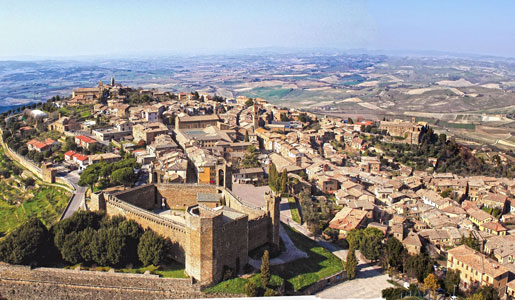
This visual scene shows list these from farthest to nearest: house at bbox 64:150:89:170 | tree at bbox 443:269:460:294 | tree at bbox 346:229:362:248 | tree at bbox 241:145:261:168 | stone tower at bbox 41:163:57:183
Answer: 1. tree at bbox 241:145:261:168
2. house at bbox 64:150:89:170
3. stone tower at bbox 41:163:57:183
4. tree at bbox 346:229:362:248
5. tree at bbox 443:269:460:294

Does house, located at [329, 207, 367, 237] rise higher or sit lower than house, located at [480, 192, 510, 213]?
higher

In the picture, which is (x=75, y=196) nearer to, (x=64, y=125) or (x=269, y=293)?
(x=269, y=293)

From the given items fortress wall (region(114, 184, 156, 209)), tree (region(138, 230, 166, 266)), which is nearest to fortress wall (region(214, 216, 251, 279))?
tree (region(138, 230, 166, 266))

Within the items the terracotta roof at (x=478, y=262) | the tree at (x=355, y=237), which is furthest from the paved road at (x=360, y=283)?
the terracotta roof at (x=478, y=262)

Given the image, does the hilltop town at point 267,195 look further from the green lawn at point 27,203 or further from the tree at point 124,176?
the green lawn at point 27,203

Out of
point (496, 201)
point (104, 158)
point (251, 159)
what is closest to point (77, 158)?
point (104, 158)

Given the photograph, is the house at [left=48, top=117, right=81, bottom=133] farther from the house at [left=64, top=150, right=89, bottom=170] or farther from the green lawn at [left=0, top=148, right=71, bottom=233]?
the green lawn at [left=0, top=148, right=71, bottom=233]

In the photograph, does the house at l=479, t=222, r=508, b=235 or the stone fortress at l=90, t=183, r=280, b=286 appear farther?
the house at l=479, t=222, r=508, b=235

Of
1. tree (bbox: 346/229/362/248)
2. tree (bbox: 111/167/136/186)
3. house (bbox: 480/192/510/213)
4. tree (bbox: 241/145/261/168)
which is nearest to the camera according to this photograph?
tree (bbox: 346/229/362/248)
